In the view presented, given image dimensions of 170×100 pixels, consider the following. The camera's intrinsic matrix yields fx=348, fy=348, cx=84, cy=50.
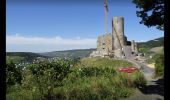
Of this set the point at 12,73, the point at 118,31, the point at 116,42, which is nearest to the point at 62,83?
the point at 12,73

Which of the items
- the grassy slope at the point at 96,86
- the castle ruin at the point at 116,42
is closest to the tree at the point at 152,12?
the grassy slope at the point at 96,86

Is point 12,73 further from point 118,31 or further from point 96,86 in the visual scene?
point 118,31

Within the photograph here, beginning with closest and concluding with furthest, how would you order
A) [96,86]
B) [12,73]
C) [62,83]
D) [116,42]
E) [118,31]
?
[96,86]
[62,83]
[12,73]
[116,42]
[118,31]

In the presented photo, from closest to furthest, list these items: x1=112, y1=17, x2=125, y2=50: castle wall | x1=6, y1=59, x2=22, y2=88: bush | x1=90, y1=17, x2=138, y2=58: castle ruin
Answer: x1=6, y1=59, x2=22, y2=88: bush, x1=90, y1=17, x2=138, y2=58: castle ruin, x1=112, y1=17, x2=125, y2=50: castle wall

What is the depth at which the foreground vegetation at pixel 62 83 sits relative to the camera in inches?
443

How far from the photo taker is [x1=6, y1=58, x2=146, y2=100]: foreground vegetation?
11.2m

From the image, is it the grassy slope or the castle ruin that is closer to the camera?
the grassy slope

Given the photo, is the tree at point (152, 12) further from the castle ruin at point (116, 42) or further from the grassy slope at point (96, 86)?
the castle ruin at point (116, 42)

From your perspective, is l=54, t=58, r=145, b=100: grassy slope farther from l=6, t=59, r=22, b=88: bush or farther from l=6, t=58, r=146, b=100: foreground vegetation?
l=6, t=59, r=22, b=88: bush

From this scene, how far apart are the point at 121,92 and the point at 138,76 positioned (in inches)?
141

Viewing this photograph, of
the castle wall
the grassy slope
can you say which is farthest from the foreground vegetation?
the castle wall

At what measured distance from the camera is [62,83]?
14.2m

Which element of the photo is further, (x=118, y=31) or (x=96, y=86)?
(x=118, y=31)

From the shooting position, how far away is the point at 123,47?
2403 inches
